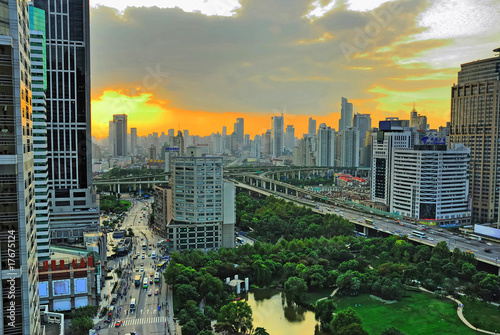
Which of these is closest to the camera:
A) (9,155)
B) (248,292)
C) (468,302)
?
(9,155)

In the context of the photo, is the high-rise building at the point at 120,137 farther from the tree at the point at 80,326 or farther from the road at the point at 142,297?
the tree at the point at 80,326

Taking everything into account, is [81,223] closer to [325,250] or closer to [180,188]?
[180,188]

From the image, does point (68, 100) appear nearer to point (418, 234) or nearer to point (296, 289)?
point (296, 289)

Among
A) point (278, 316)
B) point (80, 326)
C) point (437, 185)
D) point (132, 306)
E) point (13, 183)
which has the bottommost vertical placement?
point (278, 316)

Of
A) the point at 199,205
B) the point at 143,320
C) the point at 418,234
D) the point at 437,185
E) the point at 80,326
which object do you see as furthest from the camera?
the point at 437,185

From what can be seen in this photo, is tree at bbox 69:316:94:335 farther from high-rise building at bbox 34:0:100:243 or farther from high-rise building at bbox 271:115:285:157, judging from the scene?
high-rise building at bbox 271:115:285:157

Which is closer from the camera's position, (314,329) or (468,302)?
(314,329)

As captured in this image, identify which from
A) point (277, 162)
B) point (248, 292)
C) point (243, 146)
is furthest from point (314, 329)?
point (243, 146)

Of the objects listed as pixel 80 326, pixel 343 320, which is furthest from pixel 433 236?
pixel 80 326
